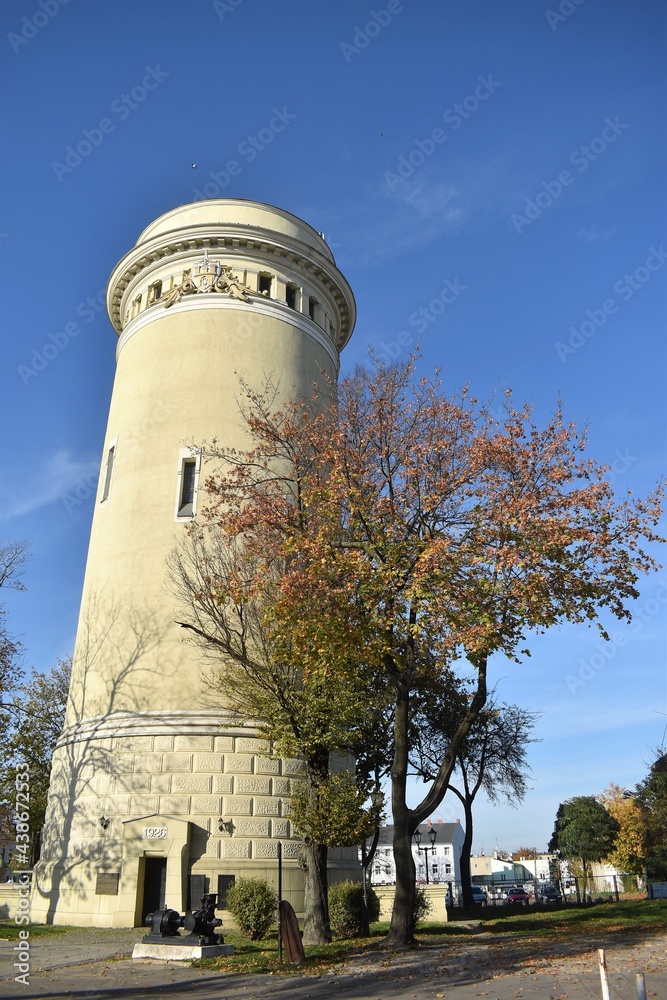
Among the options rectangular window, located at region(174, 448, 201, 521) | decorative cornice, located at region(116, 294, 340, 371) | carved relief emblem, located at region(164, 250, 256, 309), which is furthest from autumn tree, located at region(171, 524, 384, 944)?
carved relief emblem, located at region(164, 250, 256, 309)

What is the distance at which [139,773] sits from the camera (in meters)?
21.9

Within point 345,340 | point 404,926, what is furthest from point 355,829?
point 345,340

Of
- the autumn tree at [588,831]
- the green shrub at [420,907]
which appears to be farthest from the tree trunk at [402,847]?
the autumn tree at [588,831]

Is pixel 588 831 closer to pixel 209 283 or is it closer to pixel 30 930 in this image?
pixel 30 930

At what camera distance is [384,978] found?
495 inches

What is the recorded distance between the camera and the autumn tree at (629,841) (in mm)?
50688

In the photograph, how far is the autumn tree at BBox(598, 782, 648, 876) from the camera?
50.7 meters

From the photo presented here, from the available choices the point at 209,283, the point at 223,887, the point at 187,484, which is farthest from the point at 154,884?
the point at 209,283

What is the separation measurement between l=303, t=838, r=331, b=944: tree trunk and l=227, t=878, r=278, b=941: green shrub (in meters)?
1.70

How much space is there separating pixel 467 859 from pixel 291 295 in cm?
2643

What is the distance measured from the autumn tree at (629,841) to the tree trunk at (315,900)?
36.8 m

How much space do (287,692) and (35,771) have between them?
2464cm

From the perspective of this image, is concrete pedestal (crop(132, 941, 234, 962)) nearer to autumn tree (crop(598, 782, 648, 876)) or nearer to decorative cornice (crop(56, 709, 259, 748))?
decorative cornice (crop(56, 709, 259, 748))

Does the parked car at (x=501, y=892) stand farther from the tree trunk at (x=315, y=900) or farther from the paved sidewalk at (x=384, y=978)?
the paved sidewalk at (x=384, y=978)
